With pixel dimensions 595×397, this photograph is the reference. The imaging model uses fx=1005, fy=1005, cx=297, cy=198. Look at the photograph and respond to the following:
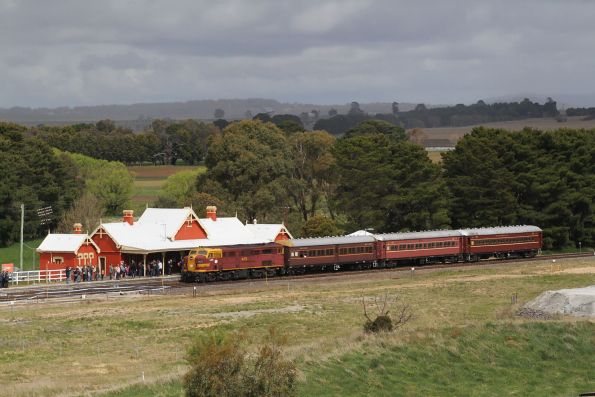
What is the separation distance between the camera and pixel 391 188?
345ft

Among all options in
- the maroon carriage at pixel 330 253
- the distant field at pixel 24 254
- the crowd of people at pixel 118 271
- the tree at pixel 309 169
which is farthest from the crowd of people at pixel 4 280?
the tree at pixel 309 169

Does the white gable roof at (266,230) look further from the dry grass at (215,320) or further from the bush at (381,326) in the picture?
the bush at (381,326)

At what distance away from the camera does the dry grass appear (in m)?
40.6

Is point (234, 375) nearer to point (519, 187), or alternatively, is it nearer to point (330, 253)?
point (330, 253)

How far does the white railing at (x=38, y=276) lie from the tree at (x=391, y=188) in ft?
120

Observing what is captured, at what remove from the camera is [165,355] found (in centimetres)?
4538

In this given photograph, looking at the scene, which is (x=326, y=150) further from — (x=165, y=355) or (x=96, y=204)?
(x=165, y=355)

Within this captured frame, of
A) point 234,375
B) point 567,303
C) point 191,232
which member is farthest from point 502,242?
point 234,375

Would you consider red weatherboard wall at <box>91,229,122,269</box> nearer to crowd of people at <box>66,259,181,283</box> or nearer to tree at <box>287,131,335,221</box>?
crowd of people at <box>66,259,181,283</box>

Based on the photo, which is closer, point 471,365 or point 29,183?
point 471,365

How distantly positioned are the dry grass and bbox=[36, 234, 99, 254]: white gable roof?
632 inches

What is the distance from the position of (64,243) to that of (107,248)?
11.4ft

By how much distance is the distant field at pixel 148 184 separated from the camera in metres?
152

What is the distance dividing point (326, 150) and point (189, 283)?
→ 62.8 meters
